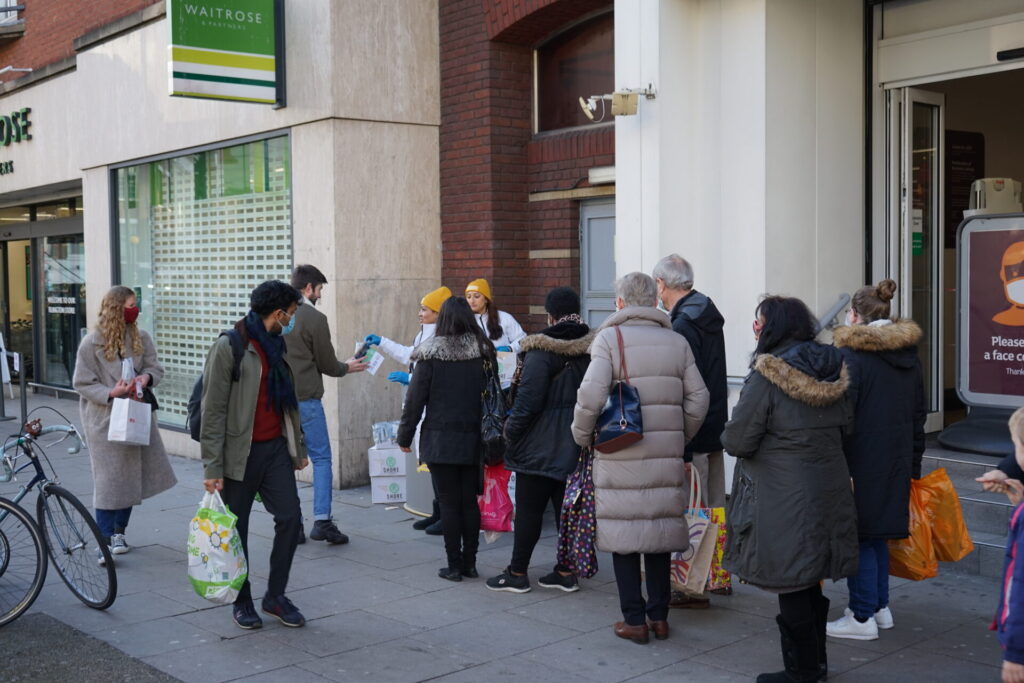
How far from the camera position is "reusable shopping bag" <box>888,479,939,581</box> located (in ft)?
18.8

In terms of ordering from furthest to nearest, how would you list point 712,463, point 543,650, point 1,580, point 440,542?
1. point 440,542
2. point 712,463
3. point 1,580
4. point 543,650

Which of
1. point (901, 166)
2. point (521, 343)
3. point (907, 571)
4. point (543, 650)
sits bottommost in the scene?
point (543, 650)

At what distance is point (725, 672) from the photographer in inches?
212

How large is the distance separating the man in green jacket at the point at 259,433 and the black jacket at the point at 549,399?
125 centimetres

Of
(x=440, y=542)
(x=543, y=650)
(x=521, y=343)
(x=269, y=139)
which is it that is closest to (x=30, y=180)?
(x=269, y=139)

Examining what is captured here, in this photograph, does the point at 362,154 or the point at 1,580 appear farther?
the point at 362,154

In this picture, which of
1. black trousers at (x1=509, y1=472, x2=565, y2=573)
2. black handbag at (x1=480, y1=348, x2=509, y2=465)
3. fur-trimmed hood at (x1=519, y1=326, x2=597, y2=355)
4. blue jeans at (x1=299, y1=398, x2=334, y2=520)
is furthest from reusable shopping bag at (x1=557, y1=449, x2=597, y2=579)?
blue jeans at (x1=299, y1=398, x2=334, y2=520)

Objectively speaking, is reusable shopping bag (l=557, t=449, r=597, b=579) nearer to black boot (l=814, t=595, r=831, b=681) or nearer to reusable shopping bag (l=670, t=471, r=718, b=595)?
reusable shopping bag (l=670, t=471, r=718, b=595)

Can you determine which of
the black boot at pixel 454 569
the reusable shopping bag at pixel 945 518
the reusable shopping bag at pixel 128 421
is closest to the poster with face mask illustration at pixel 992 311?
the reusable shopping bag at pixel 945 518

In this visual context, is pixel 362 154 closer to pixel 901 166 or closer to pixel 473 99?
pixel 473 99

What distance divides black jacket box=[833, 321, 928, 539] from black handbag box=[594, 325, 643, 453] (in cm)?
103

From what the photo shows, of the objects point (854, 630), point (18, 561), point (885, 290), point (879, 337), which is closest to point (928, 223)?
point (885, 290)

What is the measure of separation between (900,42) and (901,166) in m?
0.94

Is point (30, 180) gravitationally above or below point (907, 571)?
above
